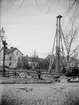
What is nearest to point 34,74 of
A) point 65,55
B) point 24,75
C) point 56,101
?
point 24,75

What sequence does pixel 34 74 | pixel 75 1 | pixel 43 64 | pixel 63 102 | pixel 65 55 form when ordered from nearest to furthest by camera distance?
pixel 75 1, pixel 63 102, pixel 34 74, pixel 65 55, pixel 43 64

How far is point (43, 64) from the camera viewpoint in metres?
19.1

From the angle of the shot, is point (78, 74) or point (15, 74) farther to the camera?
point (78, 74)

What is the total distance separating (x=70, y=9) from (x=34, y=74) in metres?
7.01

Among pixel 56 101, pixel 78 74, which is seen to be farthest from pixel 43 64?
pixel 56 101

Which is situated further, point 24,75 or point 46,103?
point 24,75

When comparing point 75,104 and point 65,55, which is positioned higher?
point 65,55

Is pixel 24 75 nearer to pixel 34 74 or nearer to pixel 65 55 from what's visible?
pixel 34 74

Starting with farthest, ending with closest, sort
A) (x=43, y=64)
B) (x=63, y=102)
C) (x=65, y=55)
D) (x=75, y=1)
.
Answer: (x=43, y=64) < (x=65, y=55) < (x=63, y=102) < (x=75, y=1)

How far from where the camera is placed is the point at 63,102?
11.2 ft

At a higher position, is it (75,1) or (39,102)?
(75,1)

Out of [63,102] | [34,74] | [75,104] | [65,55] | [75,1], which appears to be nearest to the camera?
[75,1]

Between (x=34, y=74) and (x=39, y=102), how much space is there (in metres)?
6.25

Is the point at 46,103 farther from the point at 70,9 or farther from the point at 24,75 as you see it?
the point at 24,75
